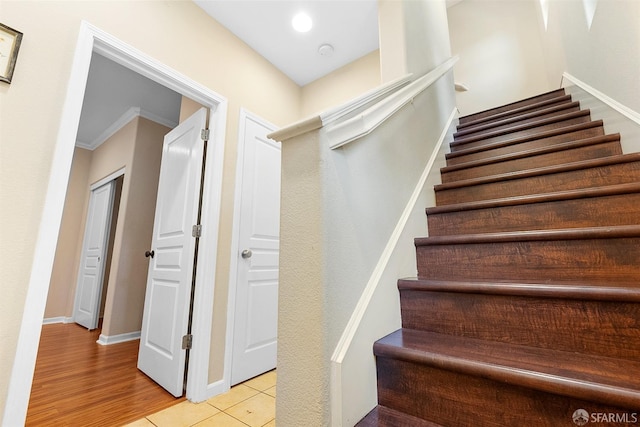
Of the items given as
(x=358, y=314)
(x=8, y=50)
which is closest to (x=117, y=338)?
(x=8, y=50)

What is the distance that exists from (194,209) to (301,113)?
1.68m

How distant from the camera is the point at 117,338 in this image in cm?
295

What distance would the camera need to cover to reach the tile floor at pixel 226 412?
1.42 metres

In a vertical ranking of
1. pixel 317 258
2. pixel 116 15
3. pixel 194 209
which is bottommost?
pixel 317 258

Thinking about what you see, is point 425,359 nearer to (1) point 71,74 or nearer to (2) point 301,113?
(1) point 71,74

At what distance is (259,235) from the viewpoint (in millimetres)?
2197

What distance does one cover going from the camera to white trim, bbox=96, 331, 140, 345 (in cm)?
289

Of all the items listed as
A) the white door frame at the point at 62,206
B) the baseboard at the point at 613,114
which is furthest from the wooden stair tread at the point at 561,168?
the white door frame at the point at 62,206

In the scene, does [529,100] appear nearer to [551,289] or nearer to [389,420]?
[551,289]

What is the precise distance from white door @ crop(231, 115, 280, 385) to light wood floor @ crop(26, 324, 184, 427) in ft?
1.62

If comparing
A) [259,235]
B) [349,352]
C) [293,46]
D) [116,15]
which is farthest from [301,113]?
[349,352]

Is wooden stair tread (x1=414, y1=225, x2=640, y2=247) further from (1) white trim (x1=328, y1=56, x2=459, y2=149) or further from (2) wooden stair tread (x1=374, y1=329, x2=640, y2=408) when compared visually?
(1) white trim (x1=328, y1=56, x2=459, y2=149)

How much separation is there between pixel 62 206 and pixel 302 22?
211 cm

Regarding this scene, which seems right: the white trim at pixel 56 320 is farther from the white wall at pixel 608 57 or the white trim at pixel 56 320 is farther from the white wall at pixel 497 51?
the white wall at pixel 497 51
